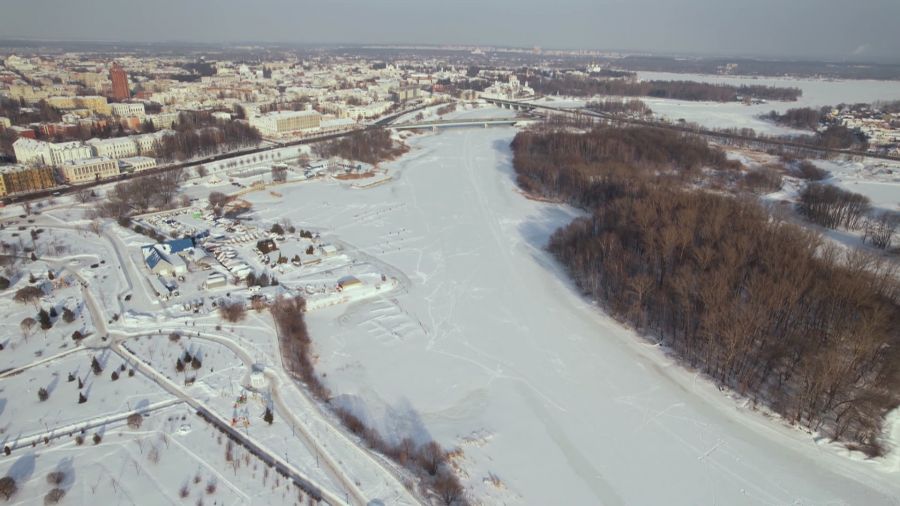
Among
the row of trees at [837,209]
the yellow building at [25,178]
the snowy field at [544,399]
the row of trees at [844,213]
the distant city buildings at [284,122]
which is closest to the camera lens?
the snowy field at [544,399]

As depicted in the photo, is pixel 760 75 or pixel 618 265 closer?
pixel 618 265

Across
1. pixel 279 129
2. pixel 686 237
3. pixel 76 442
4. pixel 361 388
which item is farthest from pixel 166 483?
pixel 279 129

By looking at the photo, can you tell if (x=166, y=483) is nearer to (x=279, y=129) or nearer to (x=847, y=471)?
(x=847, y=471)

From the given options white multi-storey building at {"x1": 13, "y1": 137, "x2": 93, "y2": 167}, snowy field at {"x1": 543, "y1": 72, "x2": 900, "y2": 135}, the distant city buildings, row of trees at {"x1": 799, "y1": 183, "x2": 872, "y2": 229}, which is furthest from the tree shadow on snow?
snowy field at {"x1": 543, "y1": 72, "x2": 900, "y2": 135}

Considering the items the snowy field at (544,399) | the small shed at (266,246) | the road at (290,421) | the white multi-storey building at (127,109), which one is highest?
the white multi-storey building at (127,109)

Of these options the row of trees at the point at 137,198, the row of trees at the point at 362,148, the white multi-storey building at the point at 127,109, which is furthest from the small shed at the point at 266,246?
the white multi-storey building at the point at 127,109

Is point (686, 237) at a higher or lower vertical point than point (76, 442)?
higher

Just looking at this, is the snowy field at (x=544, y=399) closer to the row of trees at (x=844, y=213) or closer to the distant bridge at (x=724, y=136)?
the row of trees at (x=844, y=213)
